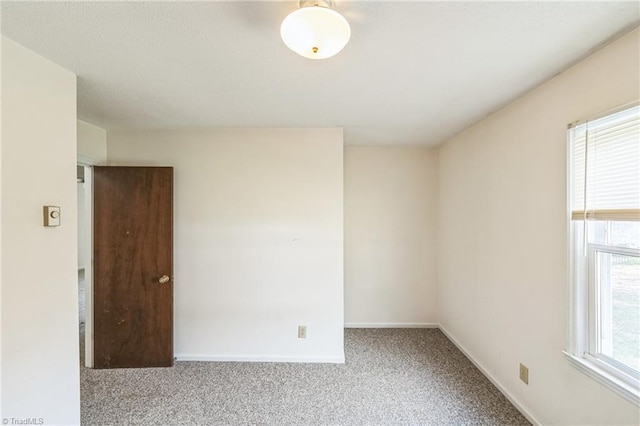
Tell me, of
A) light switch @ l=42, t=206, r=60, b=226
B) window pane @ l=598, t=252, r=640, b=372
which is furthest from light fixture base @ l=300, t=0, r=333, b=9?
window pane @ l=598, t=252, r=640, b=372

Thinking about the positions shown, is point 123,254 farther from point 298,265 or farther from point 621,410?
point 621,410

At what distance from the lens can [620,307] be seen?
144cm

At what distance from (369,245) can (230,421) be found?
2368 mm

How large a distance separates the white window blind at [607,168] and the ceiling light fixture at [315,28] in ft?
4.69

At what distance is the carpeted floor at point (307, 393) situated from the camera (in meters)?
1.99

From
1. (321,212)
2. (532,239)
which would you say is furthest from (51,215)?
(532,239)

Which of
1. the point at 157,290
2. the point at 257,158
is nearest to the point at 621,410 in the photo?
the point at 257,158

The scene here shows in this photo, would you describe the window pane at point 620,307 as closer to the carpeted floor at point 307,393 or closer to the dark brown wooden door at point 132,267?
the carpeted floor at point 307,393

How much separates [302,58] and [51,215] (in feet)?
5.36

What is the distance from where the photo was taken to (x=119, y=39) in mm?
1379

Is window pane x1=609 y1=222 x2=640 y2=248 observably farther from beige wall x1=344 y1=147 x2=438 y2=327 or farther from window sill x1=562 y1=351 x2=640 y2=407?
beige wall x1=344 y1=147 x2=438 y2=327

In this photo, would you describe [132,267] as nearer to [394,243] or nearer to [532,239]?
[394,243]

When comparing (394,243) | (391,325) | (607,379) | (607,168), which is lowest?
(391,325)

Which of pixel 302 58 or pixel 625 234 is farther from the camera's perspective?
pixel 302 58
